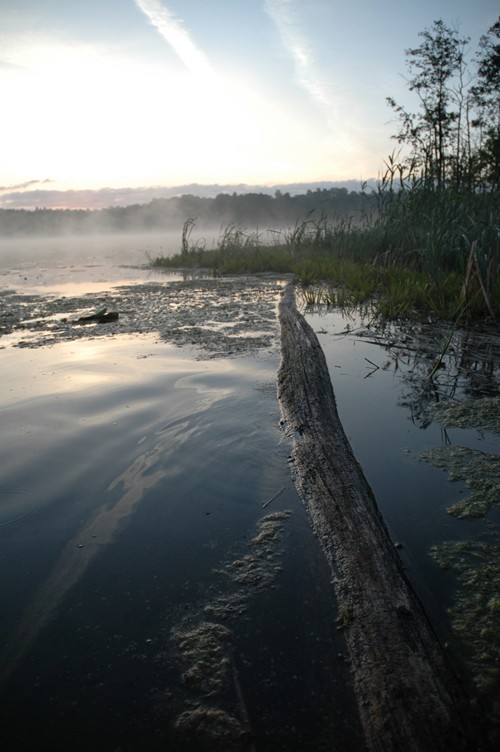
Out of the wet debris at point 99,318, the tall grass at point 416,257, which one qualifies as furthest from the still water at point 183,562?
the wet debris at point 99,318

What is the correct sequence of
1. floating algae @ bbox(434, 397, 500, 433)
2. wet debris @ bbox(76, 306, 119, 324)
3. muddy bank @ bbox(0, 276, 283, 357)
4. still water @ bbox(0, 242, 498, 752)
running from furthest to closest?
wet debris @ bbox(76, 306, 119, 324) → muddy bank @ bbox(0, 276, 283, 357) → floating algae @ bbox(434, 397, 500, 433) → still water @ bbox(0, 242, 498, 752)

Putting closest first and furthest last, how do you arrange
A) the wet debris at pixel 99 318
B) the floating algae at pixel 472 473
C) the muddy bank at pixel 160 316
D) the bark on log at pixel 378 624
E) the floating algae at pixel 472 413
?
1. the bark on log at pixel 378 624
2. the floating algae at pixel 472 473
3. the floating algae at pixel 472 413
4. the muddy bank at pixel 160 316
5. the wet debris at pixel 99 318

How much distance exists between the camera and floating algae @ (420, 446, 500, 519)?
1.70 meters

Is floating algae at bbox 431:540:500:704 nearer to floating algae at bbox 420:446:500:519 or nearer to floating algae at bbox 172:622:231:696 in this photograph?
floating algae at bbox 420:446:500:519

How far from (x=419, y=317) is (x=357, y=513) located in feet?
12.1

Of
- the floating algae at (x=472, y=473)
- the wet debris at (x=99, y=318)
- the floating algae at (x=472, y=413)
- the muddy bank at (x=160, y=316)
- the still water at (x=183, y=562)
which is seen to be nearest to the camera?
the still water at (x=183, y=562)

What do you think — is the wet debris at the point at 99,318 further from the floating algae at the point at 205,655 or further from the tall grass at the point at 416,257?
the floating algae at the point at 205,655

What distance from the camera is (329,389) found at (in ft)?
9.09

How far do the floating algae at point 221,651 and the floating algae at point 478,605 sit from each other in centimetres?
50

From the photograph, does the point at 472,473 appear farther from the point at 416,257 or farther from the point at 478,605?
the point at 416,257

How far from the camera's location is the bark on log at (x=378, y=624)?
2.81 feet

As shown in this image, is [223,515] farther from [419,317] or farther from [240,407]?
[419,317]

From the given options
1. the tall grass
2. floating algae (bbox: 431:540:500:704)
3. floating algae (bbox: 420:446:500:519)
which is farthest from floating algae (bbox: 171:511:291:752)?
the tall grass

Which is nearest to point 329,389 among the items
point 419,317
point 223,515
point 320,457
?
point 320,457
